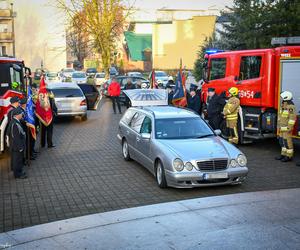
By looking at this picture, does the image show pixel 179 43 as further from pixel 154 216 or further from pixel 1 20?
pixel 154 216

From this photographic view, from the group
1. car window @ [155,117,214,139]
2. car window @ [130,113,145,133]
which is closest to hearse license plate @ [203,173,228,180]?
car window @ [155,117,214,139]

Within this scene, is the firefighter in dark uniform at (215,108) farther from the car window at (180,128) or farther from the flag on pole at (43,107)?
the flag on pole at (43,107)

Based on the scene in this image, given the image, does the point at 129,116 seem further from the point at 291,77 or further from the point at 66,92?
the point at 66,92

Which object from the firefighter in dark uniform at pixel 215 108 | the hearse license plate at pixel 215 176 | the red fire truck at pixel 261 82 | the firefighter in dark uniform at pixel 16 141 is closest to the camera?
the hearse license plate at pixel 215 176

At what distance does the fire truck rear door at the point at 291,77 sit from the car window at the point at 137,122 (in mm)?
3997

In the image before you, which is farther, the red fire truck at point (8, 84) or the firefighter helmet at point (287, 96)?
the red fire truck at point (8, 84)

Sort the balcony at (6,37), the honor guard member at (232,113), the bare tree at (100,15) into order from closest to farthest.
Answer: the honor guard member at (232,113) < the bare tree at (100,15) < the balcony at (6,37)

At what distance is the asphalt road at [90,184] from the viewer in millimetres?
7777

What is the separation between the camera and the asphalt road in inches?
306

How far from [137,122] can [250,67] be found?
4.25 m

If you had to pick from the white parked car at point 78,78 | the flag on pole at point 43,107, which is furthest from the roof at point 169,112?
the white parked car at point 78,78

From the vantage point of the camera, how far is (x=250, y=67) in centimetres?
1315

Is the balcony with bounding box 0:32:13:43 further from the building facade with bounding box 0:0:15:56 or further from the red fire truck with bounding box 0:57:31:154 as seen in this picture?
the red fire truck with bounding box 0:57:31:154

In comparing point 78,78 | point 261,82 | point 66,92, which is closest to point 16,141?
point 261,82
